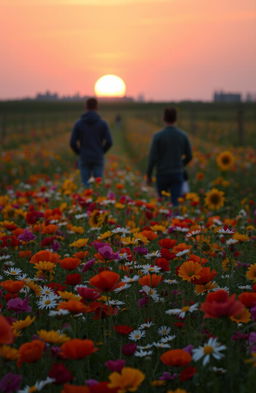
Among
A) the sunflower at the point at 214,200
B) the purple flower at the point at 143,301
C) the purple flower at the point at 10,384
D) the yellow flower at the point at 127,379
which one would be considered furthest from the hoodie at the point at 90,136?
the yellow flower at the point at 127,379

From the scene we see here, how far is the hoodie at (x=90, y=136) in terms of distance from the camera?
7496 mm

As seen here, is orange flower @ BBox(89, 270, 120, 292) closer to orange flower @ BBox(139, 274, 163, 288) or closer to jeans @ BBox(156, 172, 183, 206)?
orange flower @ BBox(139, 274, 163, 288)

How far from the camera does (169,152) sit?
6602 millimetres

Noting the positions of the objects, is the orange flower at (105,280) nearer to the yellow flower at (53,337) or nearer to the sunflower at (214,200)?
the yellow flower at (53,337)

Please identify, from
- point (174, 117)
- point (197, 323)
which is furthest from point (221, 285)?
point (174, 117)

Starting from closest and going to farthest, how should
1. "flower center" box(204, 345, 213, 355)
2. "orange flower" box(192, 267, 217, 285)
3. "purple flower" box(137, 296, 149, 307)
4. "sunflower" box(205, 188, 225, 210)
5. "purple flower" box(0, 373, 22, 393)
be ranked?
"purple flower" box(0, 373, 22, 393) → "flower center" box(204, 345, 213, 355) → "orange flower" box(192, 267, 217, 285) → "purple flower" box(137, 296, 149, 307) → "sunflower" box(205, 188, 225, 210)

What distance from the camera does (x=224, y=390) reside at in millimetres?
1929

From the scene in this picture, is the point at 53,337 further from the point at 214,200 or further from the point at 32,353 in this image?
the point at 214,200

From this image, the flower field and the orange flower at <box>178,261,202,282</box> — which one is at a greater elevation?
the orange flower at <box>178,261,202,282</box>

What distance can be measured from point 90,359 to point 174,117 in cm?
451

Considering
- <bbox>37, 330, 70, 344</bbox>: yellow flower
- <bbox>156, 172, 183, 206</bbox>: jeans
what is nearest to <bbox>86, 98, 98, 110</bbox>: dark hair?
<bbox>156, 172, 183, 206</bbox>: jeans

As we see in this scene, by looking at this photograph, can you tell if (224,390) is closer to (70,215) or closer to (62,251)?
(62,251)

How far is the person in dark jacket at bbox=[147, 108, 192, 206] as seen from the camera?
258 inches

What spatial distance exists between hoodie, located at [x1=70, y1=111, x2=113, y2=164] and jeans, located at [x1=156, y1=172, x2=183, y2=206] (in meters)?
1.20
